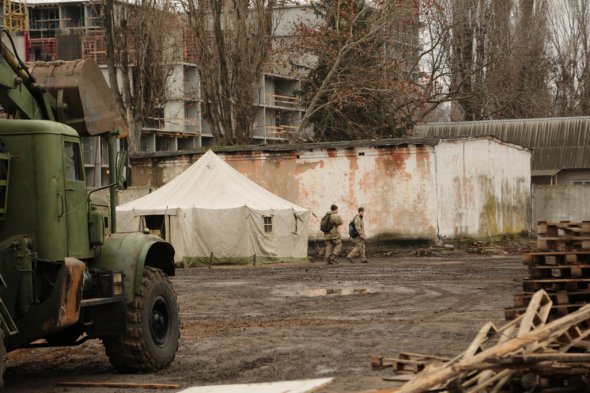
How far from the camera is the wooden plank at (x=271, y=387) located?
421 inches

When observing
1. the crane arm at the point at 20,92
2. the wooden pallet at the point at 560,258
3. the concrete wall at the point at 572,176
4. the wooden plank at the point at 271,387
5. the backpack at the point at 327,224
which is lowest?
the wooden plank at the point at 271,387

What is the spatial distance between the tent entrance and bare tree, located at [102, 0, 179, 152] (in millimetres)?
9481

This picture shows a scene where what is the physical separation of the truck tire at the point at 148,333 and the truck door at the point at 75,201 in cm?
85

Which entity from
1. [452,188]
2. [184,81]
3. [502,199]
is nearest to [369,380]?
[452,188]

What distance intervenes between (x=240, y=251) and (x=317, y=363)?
22.5 m

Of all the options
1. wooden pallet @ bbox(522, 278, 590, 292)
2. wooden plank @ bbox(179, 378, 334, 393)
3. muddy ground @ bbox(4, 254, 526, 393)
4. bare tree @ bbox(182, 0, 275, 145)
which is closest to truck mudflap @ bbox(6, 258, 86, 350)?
muddy ground @ bbox(4, 254, 526, 393)

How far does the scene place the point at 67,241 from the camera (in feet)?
37.0

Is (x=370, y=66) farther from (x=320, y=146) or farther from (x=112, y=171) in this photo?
(x=112, y=171)

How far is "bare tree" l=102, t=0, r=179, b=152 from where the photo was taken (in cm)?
4403

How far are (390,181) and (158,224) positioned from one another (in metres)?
8.95

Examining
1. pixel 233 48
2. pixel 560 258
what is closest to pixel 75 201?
pixel 560 258

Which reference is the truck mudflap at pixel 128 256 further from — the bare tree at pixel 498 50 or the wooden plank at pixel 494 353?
the bare tree at pixel 498 50

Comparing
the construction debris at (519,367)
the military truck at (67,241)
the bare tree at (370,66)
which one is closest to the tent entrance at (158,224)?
the bare tree at (370,66)

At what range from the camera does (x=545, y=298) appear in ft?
37.9
